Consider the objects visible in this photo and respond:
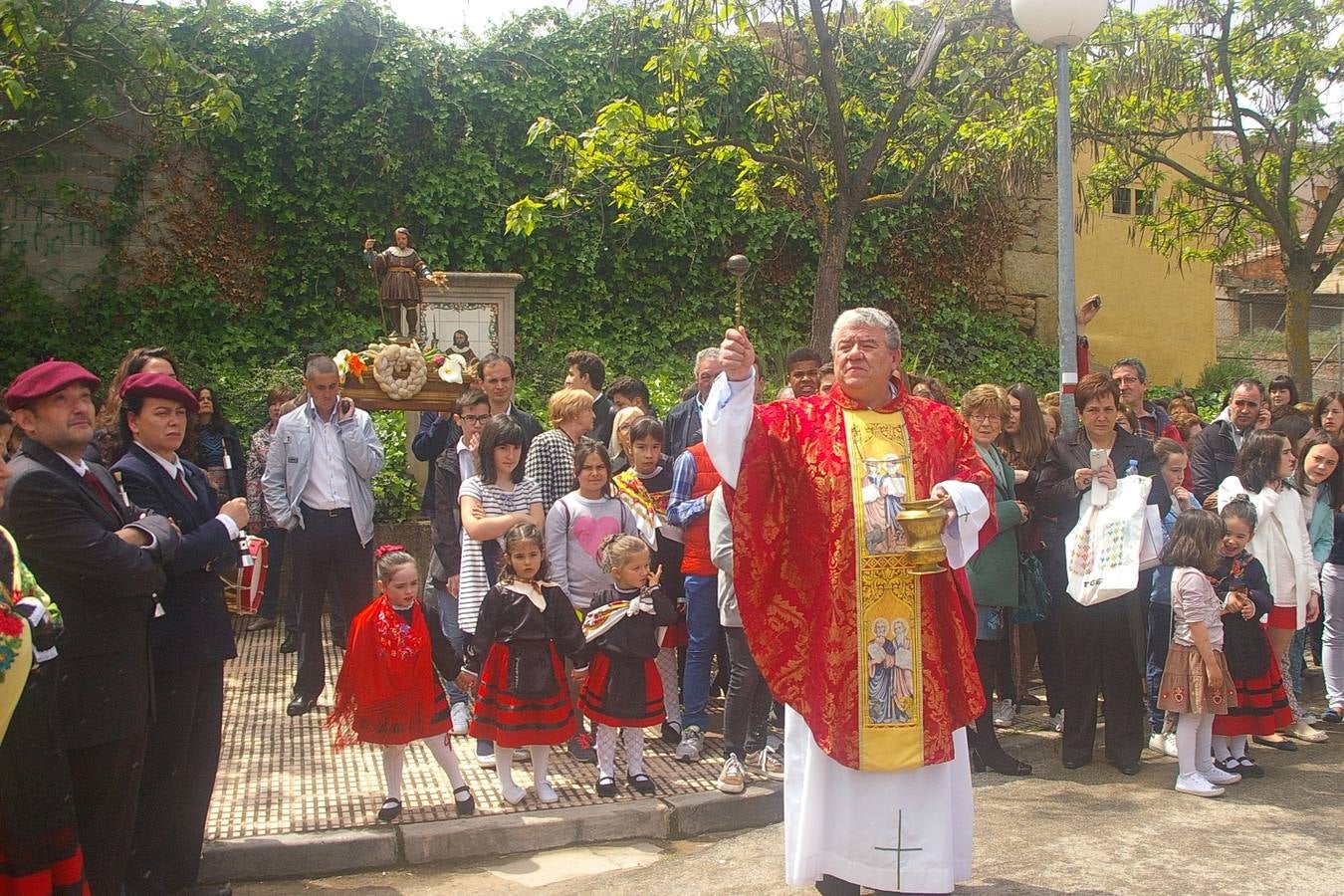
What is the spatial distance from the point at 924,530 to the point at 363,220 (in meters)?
11.0

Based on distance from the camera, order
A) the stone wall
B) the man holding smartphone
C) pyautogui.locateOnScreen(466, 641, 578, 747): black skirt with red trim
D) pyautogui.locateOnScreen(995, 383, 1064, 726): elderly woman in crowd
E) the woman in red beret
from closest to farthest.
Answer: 1. the woman in red beret
2. pyautogui.locateOnScreen(466, 641, 578, 747): black skirt with red trim
3. pyautogui.locateOnScreen(995, 383, 1064, 726): elderly woman in crowd
4. the man holding smartphone
5. the stone wall

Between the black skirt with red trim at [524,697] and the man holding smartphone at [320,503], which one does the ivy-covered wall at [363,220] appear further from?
the black skirt with red trim at [524,697]

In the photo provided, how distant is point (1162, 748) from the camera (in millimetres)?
6812

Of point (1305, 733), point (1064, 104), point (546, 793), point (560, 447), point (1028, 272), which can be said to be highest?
point (1028, 272)

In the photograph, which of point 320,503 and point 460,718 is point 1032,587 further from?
point 320,503

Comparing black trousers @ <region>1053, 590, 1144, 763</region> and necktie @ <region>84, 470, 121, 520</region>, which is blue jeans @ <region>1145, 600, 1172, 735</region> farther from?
necktie @ <region>84, 470, 121, 520</region>

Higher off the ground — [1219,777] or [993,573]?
[993,573]

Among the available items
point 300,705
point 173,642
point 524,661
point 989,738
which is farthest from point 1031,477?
point 173,642

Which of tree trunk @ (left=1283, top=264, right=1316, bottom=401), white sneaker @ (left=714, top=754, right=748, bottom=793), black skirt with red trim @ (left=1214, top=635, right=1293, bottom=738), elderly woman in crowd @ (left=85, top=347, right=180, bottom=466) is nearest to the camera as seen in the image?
elderly woman in crowd @ (left=85, top=347, right=180, bottom=466)

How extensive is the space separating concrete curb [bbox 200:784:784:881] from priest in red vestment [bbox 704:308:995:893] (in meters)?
1.29

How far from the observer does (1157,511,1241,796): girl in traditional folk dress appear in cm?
Answer: 598

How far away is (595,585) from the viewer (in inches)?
259

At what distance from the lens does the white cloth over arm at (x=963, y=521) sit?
14.3 feet

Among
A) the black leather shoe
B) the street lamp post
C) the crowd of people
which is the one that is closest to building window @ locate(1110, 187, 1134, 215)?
the crowd of people
